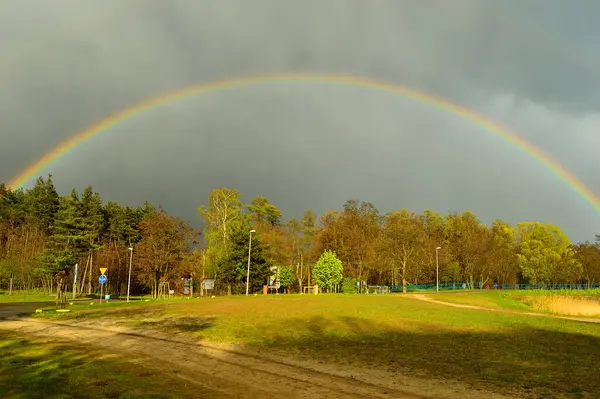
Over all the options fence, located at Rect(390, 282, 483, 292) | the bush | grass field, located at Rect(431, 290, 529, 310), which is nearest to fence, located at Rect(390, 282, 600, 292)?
fence, located at Rect(390, 282, 483, 292)

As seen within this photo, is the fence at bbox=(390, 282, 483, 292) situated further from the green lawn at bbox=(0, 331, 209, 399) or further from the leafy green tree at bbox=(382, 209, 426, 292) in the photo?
the green lawn at bbox=(0, 331, 209, 399)

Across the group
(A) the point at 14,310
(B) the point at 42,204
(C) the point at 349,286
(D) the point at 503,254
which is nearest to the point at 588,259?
(D) the point at 503,254

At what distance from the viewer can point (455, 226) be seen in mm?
112812

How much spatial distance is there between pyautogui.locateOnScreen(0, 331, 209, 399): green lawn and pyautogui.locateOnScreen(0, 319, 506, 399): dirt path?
2.62 feet

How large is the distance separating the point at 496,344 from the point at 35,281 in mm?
98594

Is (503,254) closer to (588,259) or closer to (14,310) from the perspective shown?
(588,259)

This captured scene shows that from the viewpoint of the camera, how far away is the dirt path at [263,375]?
10.6m

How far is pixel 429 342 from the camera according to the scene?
1900 cm

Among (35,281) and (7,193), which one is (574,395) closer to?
(35,281)

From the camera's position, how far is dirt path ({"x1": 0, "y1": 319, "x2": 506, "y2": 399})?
10.6m

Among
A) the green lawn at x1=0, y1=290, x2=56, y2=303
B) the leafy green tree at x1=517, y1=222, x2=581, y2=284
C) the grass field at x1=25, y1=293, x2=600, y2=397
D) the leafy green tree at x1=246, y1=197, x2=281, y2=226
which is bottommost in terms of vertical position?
the green lawn at x1=0, y1=290, x2=56, y2=303

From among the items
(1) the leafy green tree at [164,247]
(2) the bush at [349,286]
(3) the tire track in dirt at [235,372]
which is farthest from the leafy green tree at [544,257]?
(3) the tire track in dirt at [235,372]

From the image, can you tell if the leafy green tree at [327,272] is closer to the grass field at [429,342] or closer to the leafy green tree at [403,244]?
the leafy green tree at [403,244]

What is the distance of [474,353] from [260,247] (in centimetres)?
6254
